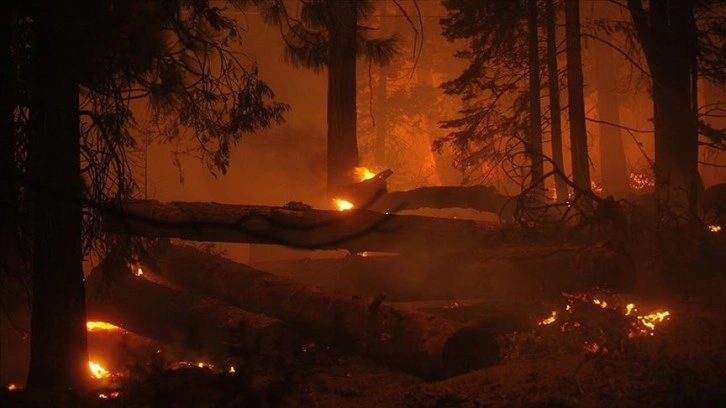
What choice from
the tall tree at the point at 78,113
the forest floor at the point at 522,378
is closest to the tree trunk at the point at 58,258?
the tall tree at the point at 78,113

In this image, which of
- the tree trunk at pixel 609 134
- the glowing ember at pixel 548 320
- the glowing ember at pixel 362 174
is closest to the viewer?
the glowing ember at pixel 548 320

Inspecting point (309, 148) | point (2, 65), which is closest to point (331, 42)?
point (2, 65)

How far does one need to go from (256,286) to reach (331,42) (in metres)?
3.36

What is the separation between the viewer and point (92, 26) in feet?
15.1

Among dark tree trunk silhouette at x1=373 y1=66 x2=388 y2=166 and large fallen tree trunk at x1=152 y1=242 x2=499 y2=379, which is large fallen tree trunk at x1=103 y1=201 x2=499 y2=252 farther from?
dark tree trunk silhouette at x1=373 y1=66 x2=388 y2=166

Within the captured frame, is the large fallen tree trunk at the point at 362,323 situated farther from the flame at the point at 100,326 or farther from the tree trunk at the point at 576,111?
the tree trunk at the point at 576,111

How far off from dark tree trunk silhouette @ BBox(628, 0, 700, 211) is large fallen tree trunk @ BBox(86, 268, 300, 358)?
23.9 ft

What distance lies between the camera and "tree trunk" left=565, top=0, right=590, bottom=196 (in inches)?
461

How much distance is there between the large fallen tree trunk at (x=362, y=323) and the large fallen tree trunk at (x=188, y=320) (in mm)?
322

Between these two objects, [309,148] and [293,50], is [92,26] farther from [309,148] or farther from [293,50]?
[309,148]

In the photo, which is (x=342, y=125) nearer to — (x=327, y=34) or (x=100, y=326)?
(x=327, y=34)

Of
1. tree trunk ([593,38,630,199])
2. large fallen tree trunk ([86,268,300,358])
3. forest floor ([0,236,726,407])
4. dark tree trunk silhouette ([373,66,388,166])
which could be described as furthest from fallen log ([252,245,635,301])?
dark tree trunk silhouette ([373,66,388,166])

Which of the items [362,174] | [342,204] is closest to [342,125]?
[362,174]

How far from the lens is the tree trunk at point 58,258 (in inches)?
196
